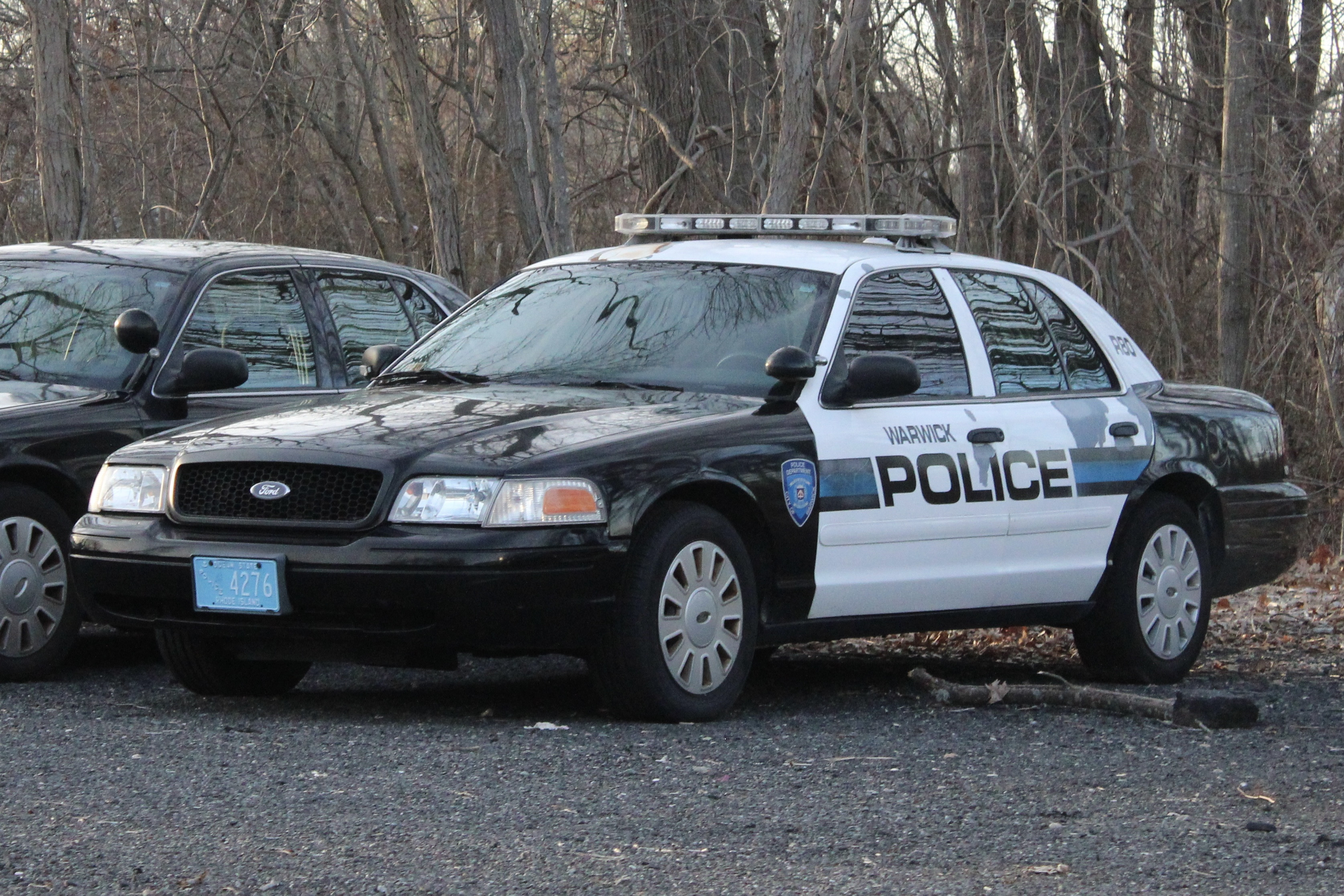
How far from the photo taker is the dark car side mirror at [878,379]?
22.5 feet

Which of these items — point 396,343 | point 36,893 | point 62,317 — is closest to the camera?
point 36,893

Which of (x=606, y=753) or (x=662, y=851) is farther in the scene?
(x=606, y=753)

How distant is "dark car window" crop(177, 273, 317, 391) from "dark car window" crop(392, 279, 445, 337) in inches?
26.6

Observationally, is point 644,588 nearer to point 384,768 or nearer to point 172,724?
point 384,768

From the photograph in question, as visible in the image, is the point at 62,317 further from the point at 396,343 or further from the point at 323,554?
the point at 323,554

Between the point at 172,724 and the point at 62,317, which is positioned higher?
the point at 62,317

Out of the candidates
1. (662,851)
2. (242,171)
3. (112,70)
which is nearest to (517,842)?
(662,851)

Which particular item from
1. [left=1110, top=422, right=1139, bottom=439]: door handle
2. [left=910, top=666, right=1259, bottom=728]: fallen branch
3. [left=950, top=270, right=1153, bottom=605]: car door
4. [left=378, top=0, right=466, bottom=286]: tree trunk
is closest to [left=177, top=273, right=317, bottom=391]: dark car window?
[left=950, top=270, right=1153, bottom=605]: car door

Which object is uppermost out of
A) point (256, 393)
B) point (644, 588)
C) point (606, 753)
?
point (256, 393)

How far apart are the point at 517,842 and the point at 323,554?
1.70 meters

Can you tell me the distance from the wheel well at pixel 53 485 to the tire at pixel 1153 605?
3.85 meters

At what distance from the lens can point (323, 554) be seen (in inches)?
237

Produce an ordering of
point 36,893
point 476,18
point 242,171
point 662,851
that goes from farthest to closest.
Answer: point 242,171 < point 476,18 < point 662,851 < point 36,893

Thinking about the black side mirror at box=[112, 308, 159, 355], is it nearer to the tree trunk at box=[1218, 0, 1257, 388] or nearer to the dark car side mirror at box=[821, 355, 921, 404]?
the dark car side mirror at box=[821, 355, 921, 404]
